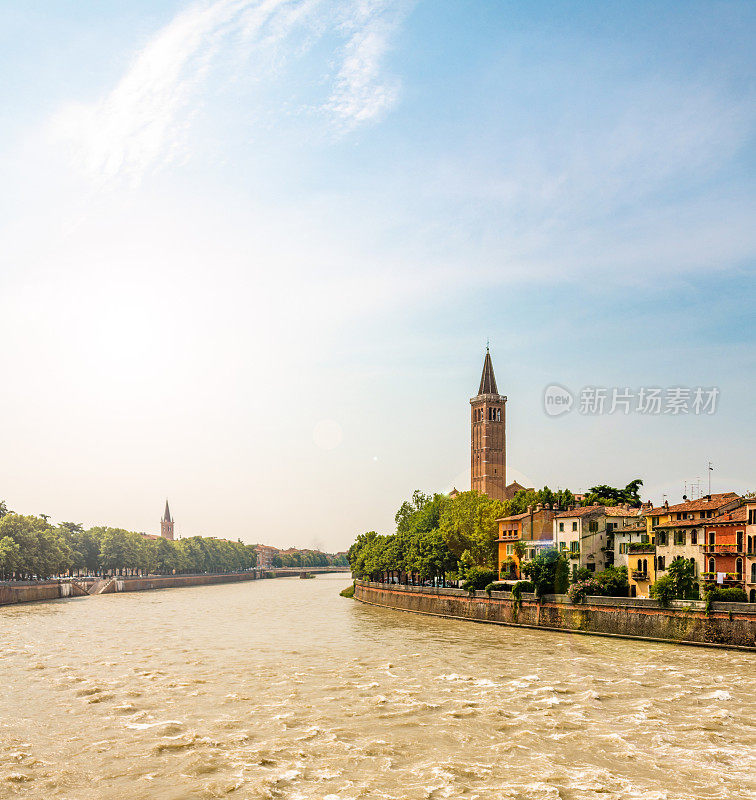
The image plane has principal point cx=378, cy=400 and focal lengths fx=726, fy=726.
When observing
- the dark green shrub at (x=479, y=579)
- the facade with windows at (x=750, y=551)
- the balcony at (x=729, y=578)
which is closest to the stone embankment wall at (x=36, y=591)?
the dark green shrub at (x=479, y=579)

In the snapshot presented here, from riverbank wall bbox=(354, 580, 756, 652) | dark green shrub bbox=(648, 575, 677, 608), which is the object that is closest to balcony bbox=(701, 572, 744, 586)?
dark green shrub bbox=(648, 575, 677, 608)

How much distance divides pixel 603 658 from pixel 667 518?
67.2 feet

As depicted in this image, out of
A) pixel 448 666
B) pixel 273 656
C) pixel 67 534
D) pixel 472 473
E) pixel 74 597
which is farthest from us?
pixel 472 473

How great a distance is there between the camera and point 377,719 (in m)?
28.5

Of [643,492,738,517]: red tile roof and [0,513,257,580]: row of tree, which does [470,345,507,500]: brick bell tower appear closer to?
[0,513,257,580]: row of tree

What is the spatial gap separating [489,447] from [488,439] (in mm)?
1719

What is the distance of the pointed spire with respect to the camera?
6289 inches

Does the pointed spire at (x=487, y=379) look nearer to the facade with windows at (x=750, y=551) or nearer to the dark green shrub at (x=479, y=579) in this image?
the dark green shrub at (x=479, y=579)

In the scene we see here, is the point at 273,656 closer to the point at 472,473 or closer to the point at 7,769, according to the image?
the point at 7,769

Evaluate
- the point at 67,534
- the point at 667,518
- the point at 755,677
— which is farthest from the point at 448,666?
the point at 67,534

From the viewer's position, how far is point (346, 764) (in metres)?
23.2

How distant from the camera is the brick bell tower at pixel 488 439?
155 metres

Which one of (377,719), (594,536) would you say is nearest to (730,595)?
(594,536)

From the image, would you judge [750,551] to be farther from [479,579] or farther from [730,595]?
[479,579]
